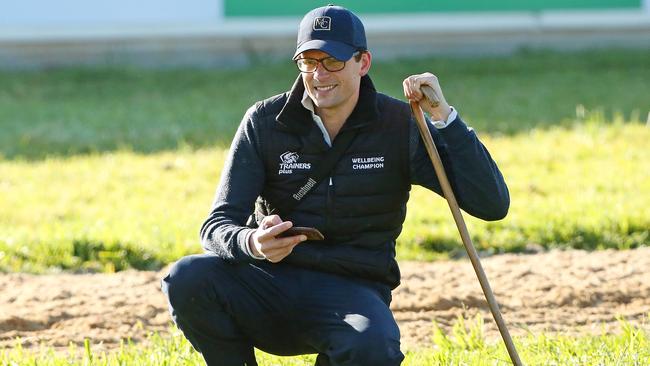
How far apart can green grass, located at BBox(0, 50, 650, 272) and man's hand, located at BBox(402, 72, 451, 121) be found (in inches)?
128

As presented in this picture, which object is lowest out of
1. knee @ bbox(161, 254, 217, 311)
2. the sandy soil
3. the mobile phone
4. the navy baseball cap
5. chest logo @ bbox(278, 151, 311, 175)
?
the sandy soil

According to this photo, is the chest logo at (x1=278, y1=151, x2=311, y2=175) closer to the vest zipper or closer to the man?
the man

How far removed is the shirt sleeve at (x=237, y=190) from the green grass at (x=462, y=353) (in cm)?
65

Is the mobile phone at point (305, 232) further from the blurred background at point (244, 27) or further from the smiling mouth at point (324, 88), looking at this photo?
the blurred background at point (244, 27)

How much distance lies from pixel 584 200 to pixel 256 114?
4.51 m

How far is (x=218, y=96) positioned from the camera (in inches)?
596

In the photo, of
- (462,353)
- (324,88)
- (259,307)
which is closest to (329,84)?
(324,88)

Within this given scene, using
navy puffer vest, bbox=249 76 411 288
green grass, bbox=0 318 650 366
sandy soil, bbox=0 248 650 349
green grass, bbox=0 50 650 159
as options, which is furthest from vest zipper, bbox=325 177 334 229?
green grass, bbox=0 50 650 159

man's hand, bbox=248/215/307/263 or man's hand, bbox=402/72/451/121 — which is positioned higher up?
man's hand, bbox=402/72/451/121

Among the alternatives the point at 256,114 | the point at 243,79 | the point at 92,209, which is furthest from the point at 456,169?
the point at 243,79

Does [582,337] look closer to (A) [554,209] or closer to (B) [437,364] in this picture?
(B) [437,364]

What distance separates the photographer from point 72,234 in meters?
7.96

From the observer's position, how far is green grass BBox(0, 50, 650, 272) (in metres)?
7.95

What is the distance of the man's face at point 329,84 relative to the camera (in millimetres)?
4629
